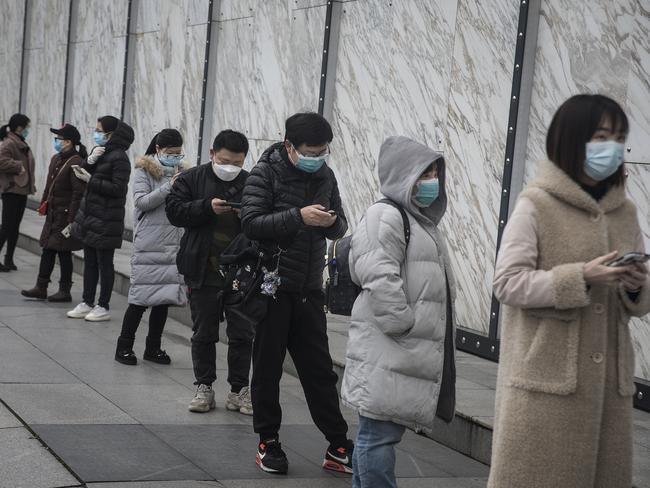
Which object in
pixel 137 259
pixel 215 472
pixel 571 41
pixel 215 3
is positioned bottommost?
pixel 215 472

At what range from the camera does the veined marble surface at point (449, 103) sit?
29.5 ft

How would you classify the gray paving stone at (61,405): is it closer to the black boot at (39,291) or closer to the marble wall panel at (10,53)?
the black boot at (39,291)

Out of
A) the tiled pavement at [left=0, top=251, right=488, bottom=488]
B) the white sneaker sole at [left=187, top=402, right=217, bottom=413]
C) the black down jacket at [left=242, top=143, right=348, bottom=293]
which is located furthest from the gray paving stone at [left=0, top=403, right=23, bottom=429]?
the black down jacket at [left=242, top=143, right=348, bottom=293]

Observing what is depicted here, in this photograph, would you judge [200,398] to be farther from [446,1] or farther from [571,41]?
[446,1]

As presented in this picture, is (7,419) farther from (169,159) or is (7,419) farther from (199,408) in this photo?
(169,159)

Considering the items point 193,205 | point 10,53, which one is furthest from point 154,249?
point 10,53

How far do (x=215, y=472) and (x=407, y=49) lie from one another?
5381 mm

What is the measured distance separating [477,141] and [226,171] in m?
2.86

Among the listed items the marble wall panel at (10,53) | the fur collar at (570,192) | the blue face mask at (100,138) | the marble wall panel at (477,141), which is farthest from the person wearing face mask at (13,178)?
the marble wall panel at (10,53)

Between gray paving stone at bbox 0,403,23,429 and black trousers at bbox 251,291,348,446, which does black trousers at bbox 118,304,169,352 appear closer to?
gray paving stone at bbox 0,403,23,429

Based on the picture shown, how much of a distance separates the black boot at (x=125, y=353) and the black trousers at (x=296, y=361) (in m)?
2.76

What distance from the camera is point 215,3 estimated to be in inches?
561

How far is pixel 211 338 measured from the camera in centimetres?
700

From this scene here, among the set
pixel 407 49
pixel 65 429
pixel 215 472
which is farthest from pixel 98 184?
pixel 215 472
